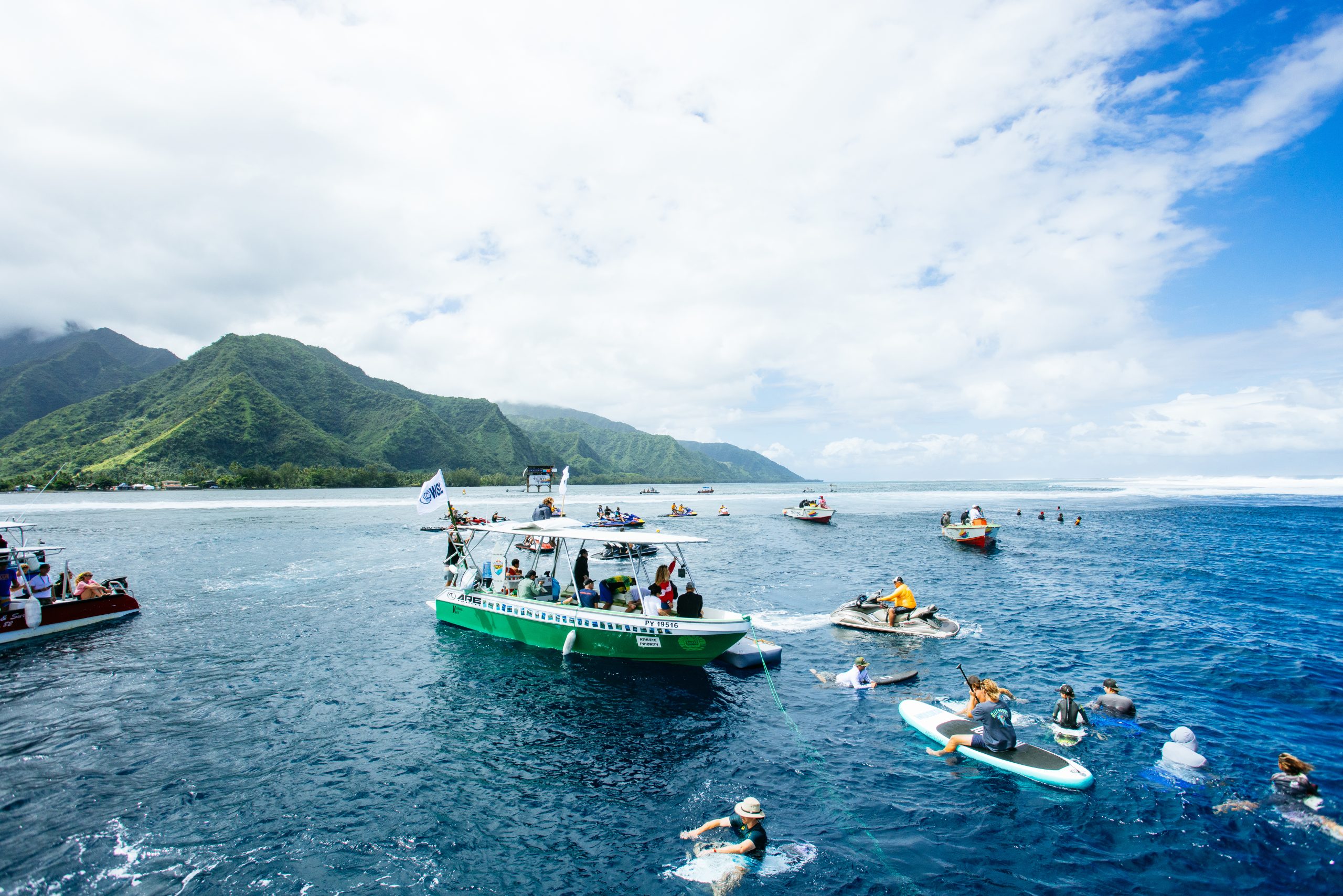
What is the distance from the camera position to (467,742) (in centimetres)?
1391

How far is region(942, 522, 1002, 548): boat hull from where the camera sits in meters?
47.3

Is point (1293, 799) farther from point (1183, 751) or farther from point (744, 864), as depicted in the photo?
point (744, 864)

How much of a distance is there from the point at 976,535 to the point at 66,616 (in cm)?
5545

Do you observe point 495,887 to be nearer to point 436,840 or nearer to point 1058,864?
point 436,840

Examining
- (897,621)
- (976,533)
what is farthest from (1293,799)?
(976,533)

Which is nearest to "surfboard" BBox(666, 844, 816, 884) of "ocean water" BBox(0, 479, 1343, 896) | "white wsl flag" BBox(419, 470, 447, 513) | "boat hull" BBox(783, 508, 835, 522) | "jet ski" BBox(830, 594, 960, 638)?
"ocean water" BBox(0, 479, 1343, 896)

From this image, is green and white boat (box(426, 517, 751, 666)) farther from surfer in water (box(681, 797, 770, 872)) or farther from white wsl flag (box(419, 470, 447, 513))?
surfer in water (box(681, 797, 770, 872))

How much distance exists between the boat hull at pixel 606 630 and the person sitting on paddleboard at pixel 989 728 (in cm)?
597

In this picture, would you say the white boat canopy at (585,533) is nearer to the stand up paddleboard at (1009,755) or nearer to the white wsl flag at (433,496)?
the white wsl flag at (433,496)

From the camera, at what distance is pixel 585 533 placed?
1858 centimetres

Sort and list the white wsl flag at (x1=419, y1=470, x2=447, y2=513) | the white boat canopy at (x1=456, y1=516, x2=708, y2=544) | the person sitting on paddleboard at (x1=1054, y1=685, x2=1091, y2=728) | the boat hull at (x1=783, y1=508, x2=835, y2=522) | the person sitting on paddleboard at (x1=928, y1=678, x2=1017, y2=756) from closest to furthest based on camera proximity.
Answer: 1. the person sitting on paddleboard at (x1=928, y1=678, x2=1017, y2=756)
2. the person sitting on paddleboard at (x1=1054, y1=685, x2=1091, y2=728)
3. the white boat canopy at (x1=456, y1=516, x2=708, y2=544)
4. the white wsl flag at (x1=419, y1=470, x2=447, y2=513)
5. the boat hull at (x1=783, y1=508, x2=835, y2=522)

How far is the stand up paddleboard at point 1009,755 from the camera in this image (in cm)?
1166

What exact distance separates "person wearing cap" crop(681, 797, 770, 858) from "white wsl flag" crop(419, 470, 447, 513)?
14.5 m

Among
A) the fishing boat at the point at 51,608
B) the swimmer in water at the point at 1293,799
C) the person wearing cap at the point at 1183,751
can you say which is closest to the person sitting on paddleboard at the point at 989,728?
the person wearing cap at the point at 1183,751
